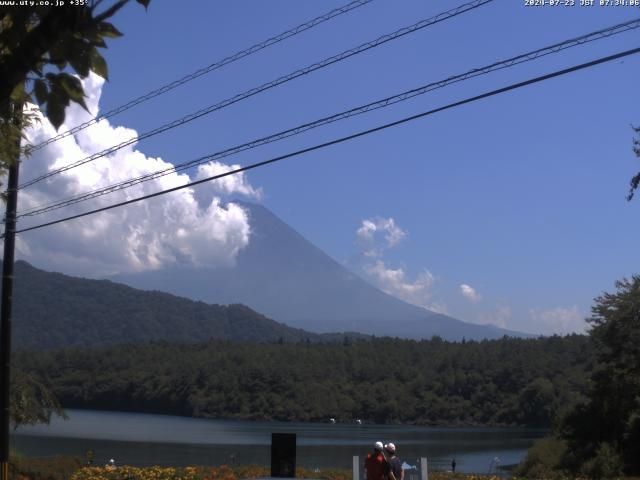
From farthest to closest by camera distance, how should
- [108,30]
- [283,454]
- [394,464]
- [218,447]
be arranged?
[218,447] → [283,454] → [394,464] → [108,30]

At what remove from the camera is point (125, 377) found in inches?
5551

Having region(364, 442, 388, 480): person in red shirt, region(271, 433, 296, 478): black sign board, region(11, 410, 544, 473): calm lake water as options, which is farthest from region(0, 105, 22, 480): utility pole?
region(11, 410, 544, 473): calm lake water

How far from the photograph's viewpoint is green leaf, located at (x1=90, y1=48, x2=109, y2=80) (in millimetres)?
4148

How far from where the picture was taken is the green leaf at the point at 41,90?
13.7ft

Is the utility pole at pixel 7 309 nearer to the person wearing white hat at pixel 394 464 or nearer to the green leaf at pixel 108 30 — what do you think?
the person wearing white hat at pixel 394 464

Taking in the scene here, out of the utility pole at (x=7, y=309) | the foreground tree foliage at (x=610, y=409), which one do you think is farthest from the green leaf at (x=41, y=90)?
the foreground tree foliage at (x=610, y=409)

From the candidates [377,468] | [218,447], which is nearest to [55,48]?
[377,468]

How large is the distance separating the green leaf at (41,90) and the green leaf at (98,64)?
24cm

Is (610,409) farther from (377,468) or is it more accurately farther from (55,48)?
(55,48)

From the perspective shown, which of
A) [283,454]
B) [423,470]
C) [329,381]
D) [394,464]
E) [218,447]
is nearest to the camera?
[394,464]

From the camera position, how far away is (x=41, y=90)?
418 centimetres

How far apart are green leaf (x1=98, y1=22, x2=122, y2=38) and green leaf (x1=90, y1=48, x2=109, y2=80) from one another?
0.34 feet

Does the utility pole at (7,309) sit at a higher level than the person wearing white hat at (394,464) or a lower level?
higher

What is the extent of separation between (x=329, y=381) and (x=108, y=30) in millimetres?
137941
